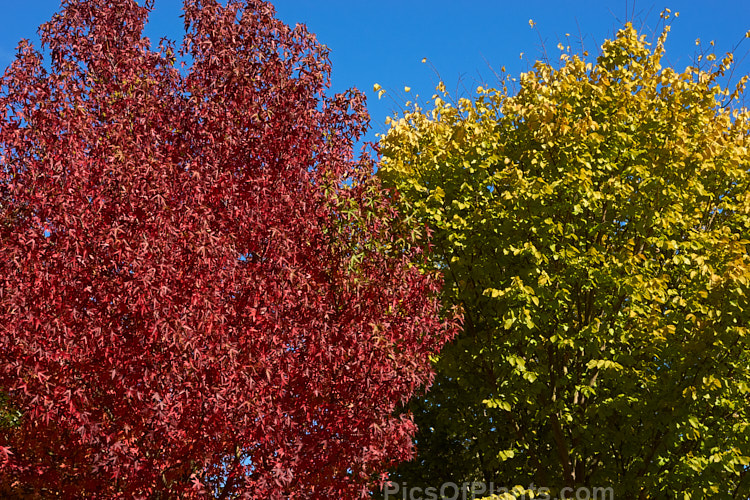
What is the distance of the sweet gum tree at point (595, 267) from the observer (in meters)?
12.9

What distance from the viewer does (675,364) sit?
43.8ft

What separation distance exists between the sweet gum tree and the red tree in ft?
10.8

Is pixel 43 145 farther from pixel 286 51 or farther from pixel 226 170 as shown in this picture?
pixel 286 51

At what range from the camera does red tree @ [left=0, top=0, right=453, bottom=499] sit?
8.77m

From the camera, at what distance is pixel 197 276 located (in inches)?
354

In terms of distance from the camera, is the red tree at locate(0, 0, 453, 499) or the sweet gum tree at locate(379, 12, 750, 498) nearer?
the red tree at locate(0, 0, 453, 499)

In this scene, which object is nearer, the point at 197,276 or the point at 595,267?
the point at 197,276

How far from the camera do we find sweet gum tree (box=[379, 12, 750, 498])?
12914 mm

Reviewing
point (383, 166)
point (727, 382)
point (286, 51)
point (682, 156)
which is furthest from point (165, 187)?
point (682, 156)

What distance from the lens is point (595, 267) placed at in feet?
46.6

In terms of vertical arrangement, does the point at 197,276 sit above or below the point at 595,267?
below

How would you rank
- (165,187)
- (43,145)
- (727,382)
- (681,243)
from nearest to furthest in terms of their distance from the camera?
1. (165,187)
2. (43,145)
3. (727,382)
4. (681,243)

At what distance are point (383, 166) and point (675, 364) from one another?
739cm

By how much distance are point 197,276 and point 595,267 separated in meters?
8.40
